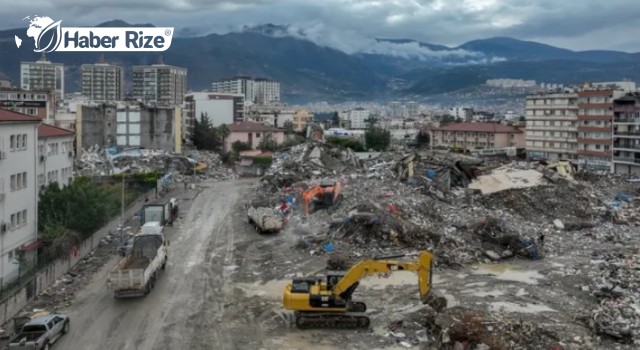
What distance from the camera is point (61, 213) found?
27547 millimetres

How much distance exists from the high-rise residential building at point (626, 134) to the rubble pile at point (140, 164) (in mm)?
39089

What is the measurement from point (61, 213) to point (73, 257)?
4.13 metres

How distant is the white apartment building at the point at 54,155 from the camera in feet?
111

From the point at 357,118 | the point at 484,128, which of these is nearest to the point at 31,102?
the point at 484,128

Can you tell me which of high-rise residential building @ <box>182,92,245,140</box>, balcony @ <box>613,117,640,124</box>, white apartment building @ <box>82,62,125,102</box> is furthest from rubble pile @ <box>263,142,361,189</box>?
white apartment building @ <box>82,62,125,102</box>

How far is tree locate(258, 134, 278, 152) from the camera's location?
78.6 metres

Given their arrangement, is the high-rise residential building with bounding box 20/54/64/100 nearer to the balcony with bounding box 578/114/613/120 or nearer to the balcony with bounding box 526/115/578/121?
the balcony with bounding box 526/115/578/121

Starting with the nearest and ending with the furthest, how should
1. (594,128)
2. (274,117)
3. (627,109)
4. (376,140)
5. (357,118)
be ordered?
(627,109) → (594,128) → (376,140) → (274,117) → (357,118)

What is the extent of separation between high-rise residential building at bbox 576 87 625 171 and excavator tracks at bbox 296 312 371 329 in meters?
57.1

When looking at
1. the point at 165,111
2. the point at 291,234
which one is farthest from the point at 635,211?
the point at 165,111

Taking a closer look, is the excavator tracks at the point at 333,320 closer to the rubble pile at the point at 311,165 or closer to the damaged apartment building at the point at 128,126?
the rubble pile at the point at 311,165

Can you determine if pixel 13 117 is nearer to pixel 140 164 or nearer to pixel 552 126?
pixel 140 164

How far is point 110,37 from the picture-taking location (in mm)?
44844

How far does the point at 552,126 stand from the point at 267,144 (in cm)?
3459
